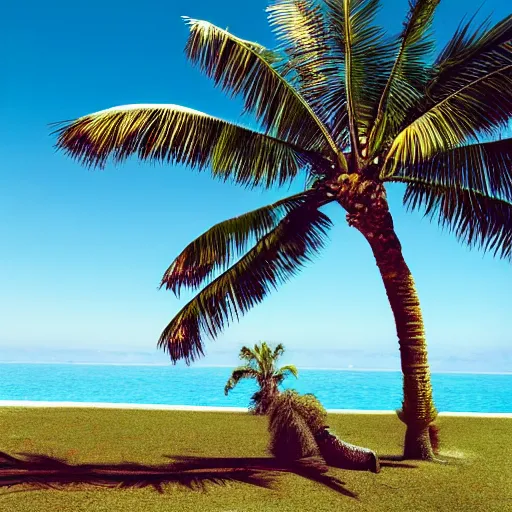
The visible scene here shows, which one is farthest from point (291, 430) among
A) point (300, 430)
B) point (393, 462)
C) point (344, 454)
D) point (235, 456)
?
point (393, 462)

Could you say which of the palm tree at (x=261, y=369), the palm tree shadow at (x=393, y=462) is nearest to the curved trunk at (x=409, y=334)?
the palm tree shadow at (x=393, y=462)

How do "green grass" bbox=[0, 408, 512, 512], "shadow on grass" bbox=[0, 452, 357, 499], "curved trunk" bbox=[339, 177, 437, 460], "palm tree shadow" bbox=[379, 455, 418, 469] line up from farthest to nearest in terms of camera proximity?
Answer: "curved trunk" bbox=[339, 177, 437, 460]
"palm tree shadow" bbox=[379, 455, 418, 469]
"shadow on grass" bbox=[0, 452, 357, 499]
"green grass" bbox=[0, 408, 512, 512]

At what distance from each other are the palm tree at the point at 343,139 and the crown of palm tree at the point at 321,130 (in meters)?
0.02

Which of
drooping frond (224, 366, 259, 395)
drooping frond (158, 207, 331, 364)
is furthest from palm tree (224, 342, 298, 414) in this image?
drooping frond (158, 207, 331, 364)

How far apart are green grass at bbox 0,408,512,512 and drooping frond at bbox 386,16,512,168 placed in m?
4.46

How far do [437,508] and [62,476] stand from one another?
4.93m

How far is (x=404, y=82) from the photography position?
9.40 m

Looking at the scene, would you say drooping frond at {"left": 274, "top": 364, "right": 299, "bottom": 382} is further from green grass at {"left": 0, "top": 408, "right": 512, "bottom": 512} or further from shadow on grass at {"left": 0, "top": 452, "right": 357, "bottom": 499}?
shadow on grass at {"left": 0, "top": 452, "right": 357, "bottom": 499}

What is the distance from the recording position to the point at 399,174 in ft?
32.2

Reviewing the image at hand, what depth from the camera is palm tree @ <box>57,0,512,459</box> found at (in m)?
8.84

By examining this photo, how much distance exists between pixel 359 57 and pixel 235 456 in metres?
6.76

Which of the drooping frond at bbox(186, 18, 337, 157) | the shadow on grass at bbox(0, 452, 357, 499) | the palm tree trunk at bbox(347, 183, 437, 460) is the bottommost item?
the shadow on grass at bbox(0, 452, 357, 499)

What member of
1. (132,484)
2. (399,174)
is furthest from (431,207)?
(132,484)

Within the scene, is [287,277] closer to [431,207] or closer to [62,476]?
[431,207]
